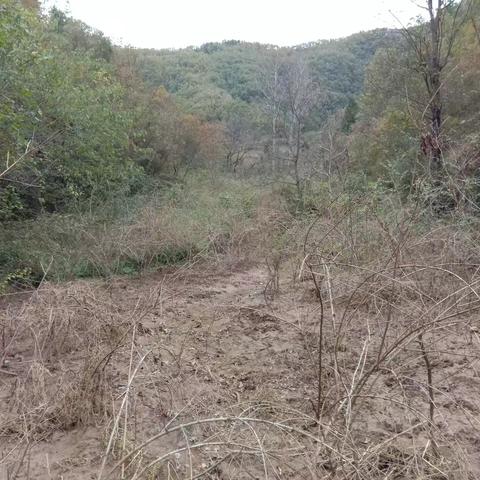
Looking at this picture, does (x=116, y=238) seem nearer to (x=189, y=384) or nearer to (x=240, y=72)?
(x=189, y=384)

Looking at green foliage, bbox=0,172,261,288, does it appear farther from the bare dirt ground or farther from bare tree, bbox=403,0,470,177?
bare tree, bbox=403,0,470,177

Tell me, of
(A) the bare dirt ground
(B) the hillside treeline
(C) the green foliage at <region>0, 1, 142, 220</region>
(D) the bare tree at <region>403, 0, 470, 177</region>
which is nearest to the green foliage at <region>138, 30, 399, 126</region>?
(B) the hillside treeline

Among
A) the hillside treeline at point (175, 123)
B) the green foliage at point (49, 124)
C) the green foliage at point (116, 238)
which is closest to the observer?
the green foliage at point (49, 124)

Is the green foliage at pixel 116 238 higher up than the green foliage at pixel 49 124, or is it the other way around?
the green foliage at pixel 49 124

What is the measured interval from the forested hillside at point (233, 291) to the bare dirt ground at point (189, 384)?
0.07 feet

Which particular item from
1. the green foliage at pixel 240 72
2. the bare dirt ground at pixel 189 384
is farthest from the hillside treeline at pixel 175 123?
the green foliage at pixel 240 72

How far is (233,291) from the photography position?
21.2 ft

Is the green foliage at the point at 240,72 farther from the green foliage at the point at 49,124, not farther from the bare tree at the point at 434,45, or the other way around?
the bare tree at the point at 434,45

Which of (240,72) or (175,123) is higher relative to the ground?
(240,72)

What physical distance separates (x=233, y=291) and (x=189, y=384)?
3055 mm

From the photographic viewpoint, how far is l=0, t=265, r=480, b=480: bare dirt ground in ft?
7.76

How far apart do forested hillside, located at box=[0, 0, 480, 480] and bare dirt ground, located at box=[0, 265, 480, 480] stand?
0.02m

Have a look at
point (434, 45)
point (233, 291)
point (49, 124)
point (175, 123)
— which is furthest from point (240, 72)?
point (233, 291)

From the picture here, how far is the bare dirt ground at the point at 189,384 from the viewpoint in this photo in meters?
2.37
